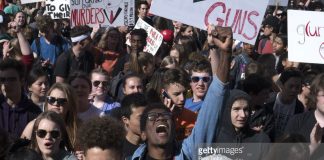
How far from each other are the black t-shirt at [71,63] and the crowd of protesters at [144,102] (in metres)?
Result: 0.01

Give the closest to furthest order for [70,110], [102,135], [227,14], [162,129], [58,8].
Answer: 1. [102,135]
2. [162,129]
3. [70,110]
4. [227,14]
5. [58,8]

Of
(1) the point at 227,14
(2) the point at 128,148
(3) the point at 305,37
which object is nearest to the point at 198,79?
(3) the point at 305,37

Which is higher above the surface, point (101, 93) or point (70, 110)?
point (70, 110)

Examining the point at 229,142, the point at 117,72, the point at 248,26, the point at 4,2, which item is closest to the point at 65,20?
the point at 4,2

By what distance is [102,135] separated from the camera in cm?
480

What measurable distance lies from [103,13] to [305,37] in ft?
14.5

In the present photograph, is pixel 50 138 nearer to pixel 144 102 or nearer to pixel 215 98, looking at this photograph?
pixel 144 102

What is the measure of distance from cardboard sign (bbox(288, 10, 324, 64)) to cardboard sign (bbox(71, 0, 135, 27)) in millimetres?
4091

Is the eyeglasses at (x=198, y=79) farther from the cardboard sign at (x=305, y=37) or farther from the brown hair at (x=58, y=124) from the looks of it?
the brown hair at (x=58, y=124)

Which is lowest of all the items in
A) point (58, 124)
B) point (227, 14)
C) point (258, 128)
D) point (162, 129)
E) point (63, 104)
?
point (258, 128)

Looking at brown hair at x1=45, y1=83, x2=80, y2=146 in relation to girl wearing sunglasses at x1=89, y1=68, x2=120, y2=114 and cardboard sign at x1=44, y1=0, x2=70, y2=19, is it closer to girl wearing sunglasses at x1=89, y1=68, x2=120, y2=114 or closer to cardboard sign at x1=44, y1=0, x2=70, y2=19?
girl wearing sunglasses at x1=89, y1=68, x2=120, y2=114

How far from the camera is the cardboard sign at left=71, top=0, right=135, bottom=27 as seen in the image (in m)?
11.9

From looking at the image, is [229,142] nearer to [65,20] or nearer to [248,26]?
[248,26]

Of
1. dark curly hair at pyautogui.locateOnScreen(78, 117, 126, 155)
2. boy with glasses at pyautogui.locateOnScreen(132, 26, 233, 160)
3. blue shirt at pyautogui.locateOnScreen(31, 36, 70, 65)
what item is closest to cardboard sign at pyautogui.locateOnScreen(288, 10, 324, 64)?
boy with glasses at pyautogui.locateOnScreen(132, 26, 233, 160)
